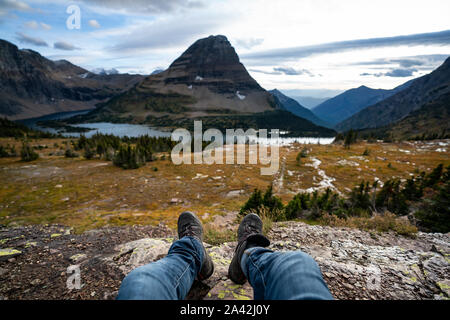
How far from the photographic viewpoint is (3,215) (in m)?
15.6

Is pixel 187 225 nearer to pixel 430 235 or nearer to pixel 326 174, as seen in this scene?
pixel 430 235

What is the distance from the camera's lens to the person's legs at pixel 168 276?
2367 mm

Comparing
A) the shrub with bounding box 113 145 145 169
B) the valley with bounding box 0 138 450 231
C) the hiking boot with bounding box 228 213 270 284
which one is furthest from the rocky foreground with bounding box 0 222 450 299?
the shrub with bounding box 113 145 145 169

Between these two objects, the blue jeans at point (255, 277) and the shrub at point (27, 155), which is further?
the shrub at point (27, 155)

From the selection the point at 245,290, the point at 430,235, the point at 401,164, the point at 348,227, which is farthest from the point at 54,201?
the point at 401,164

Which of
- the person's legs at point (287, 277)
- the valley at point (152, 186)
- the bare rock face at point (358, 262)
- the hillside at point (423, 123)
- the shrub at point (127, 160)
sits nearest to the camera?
the person's legs at point (287, 277)

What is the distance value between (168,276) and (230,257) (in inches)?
92.5

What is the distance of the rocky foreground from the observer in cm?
344

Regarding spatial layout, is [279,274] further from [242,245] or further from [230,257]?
[230,257]

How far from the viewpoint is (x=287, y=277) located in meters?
2.54

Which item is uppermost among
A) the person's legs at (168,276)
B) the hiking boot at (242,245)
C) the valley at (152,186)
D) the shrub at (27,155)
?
the person's legs at (168,276)

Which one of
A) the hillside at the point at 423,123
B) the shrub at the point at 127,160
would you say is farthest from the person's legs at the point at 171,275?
the hillside at the point at 423,123

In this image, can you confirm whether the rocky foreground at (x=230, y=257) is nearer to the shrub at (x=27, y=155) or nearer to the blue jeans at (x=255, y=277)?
the blue jeans at (x=255, y=277)
